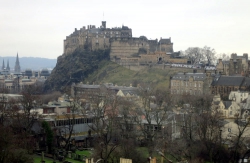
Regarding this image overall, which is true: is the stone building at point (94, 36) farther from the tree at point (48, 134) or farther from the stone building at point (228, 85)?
the tree at point (48, 134)

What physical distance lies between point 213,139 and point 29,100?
67.0 ft

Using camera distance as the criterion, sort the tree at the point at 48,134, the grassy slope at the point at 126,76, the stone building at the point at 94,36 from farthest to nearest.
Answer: the stone building at the point at 94,36
the grassy slope at the point at 126,76
the tree at the point at 48,134

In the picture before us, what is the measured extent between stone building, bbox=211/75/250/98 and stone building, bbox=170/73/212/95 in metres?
1.84

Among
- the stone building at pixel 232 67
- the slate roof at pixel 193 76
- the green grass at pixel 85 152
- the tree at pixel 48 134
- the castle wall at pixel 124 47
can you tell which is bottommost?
the green grass at pixel 85 152

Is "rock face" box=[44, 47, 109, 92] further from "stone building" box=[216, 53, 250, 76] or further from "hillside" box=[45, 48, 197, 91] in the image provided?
"stone building" box=[216, 53, 250, 76]

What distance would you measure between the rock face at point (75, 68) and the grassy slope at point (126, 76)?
2.45 metres

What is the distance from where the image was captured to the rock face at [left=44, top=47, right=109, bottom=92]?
109500 mm

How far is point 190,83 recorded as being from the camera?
2938 inches

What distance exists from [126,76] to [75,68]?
1958cm

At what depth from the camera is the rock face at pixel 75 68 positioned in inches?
4311

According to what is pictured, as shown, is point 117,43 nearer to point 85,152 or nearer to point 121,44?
point 121,44

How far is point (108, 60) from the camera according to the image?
369 feet

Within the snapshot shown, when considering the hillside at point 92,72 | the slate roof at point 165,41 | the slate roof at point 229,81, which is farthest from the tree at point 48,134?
the slate roof at point 165,41

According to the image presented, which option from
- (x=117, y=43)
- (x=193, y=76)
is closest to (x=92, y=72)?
(x=117, y=43)
